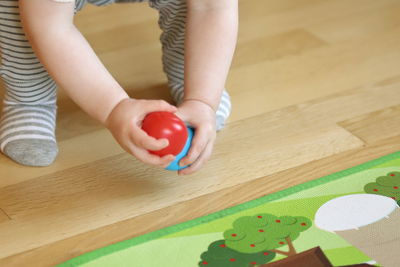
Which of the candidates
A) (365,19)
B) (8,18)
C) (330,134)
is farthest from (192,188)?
(365,19)

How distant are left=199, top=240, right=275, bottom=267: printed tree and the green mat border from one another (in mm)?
52

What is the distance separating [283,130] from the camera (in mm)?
946

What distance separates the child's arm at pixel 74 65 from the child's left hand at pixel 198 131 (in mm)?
38

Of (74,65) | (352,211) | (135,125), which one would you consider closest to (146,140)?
(135,125)

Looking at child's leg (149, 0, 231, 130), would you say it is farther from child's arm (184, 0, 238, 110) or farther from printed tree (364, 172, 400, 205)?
printed tree (364, 172, 400, 205)

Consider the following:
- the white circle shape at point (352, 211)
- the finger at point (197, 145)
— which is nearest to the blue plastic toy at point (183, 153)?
the finger at point (197, 145)

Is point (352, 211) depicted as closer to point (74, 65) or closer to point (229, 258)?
point (229, 258)

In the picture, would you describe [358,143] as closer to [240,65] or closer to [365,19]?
[240,65]

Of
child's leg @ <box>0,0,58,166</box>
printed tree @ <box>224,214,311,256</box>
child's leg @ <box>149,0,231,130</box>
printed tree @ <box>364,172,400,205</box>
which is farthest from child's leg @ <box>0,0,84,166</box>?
printed tree @ <box>364,172,400,205</box>

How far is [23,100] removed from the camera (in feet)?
3.13

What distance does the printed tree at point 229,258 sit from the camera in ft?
2.29

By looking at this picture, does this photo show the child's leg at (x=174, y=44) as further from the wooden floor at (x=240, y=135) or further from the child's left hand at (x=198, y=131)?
the child's left hand at (x=198, y=131)

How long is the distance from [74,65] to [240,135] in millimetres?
263

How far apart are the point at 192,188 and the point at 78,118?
0.82ft
